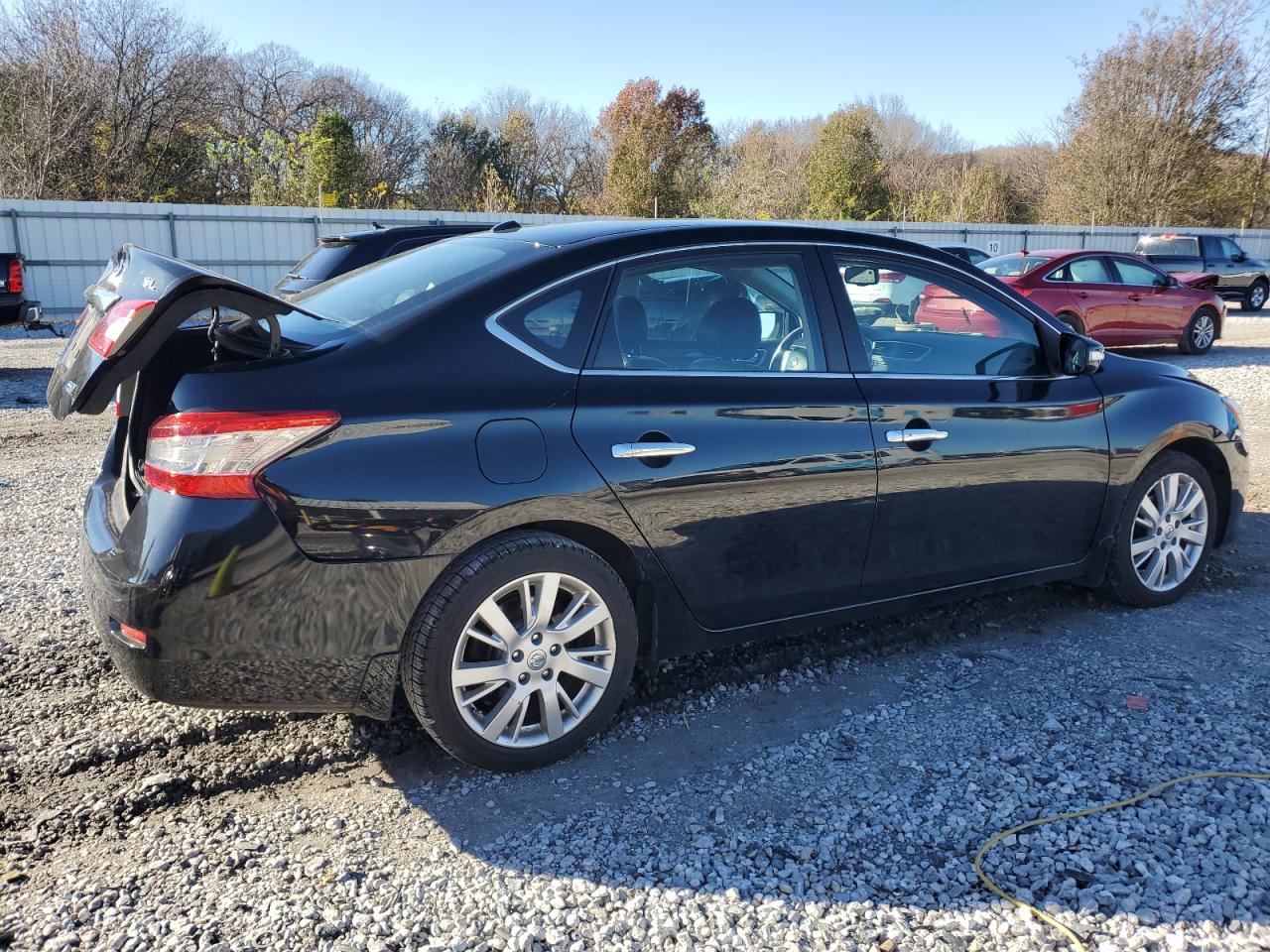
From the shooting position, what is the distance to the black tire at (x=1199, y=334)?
15695 millimetres

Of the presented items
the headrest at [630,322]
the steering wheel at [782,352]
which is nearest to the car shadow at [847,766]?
the steering wheel at [782,352]

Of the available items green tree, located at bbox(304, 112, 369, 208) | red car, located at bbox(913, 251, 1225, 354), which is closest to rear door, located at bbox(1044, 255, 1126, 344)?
red car, located at bbox(913, 251, 1225, 354)

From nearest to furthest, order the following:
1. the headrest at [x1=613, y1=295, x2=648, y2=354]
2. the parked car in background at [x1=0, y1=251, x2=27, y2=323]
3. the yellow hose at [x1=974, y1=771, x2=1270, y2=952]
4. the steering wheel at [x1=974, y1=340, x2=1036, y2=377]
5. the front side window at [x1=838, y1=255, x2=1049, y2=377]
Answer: the yellow hose at [x1=974, y1=771, x2=1270, y2=952], the headrest at [x1=613, y1=295, x2=648, y2=354], the front side window at [x1=838, y1=255, x2=1049, y2=377], the steering wheel at [x1=974, y1=340, x2=1036, y2=377], the parked car in background at [x1=0, y1=251, x2=27, y2=323]

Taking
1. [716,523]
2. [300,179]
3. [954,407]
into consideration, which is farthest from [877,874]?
[300,179]

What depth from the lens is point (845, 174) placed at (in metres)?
33.9

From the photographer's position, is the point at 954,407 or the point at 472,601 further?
the point at 954,407

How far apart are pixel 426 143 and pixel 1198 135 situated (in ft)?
96.3

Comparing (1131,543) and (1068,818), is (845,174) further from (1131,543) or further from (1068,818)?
(1068,818)

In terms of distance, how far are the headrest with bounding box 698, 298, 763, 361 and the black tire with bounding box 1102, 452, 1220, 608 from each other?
2013 millimetres

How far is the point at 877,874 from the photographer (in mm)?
2664

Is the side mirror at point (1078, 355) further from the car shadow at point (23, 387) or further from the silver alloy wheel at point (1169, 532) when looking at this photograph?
the car shadow at point (23, 387)

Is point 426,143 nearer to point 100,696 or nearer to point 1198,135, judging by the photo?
point 1198,135

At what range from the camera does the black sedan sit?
8.94ft

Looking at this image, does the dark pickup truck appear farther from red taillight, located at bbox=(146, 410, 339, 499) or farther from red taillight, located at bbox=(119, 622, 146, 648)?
red taillight, located at bbox=(119, 622, 146, 648)
